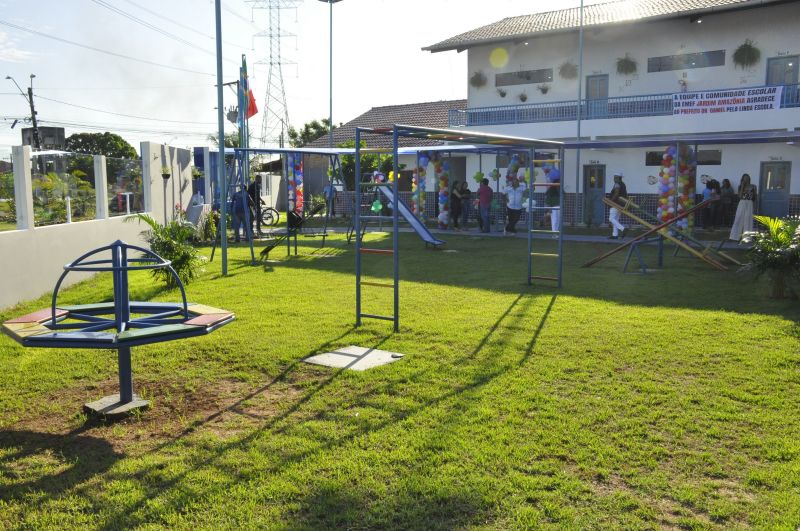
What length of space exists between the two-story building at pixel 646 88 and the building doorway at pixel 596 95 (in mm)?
37

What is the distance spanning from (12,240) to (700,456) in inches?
348

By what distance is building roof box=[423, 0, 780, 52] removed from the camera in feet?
75.5

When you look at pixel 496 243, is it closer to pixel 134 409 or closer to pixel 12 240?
pixel 12 240

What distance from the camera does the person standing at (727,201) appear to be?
2183cm

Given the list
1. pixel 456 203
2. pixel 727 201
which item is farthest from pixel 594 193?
pixel 456 203

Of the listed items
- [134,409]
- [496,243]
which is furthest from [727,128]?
[134,409]

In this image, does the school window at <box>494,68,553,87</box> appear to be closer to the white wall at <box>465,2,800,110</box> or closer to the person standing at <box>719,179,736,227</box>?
the white wall at <box>465,2,800,110</box>

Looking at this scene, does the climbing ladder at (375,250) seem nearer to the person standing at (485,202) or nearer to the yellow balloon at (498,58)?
the person standing at (485,202)

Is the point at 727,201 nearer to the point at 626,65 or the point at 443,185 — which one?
the point at 626,65

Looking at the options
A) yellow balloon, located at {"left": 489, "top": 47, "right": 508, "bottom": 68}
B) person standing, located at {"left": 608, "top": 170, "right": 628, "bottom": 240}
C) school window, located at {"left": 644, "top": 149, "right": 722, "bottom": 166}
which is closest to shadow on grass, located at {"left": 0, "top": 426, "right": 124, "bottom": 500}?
person standing, located at {"left": 608, "top": 170, "right": 628, "bottom": 240}

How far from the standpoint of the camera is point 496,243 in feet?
60.6

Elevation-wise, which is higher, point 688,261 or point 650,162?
point 650,162

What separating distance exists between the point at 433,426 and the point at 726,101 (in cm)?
2048

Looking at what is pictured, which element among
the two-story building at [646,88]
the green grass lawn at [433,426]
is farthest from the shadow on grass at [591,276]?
the two-story building at [646,88]
